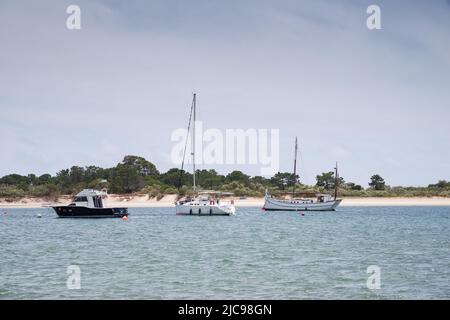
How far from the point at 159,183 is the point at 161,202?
15526 millimetres

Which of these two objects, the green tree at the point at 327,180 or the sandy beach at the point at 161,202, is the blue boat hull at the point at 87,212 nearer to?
the sandy beach at the point at 161,202

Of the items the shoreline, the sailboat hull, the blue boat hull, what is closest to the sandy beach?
the shoreline

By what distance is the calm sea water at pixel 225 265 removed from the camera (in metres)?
24.2

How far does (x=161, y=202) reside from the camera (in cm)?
14400

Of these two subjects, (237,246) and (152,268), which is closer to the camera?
(152,268)

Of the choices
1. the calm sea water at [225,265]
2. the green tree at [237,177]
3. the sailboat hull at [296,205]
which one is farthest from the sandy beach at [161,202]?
the calm sea water at [225,265]

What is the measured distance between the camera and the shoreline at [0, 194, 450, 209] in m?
144

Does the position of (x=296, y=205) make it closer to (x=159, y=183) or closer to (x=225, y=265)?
(x=159, y=183)

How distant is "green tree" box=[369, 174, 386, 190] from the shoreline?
19.2m

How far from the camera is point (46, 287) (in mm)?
25344
